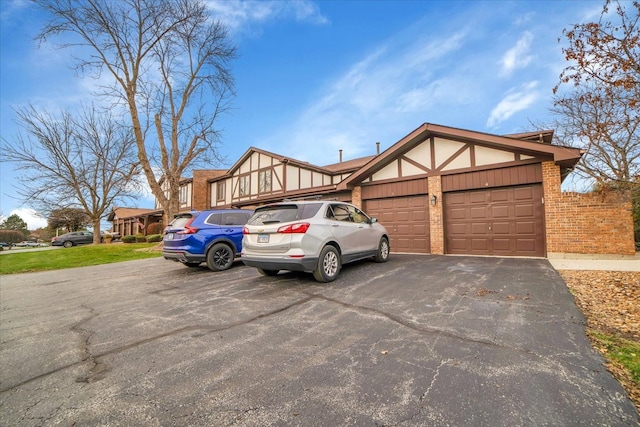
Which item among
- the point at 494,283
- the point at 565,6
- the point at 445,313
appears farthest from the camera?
the point at 565,6

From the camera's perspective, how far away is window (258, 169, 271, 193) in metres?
18.9

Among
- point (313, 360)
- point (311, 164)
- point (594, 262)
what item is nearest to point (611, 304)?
point (594, 262)

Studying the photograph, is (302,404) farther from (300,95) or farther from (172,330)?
(300,95)

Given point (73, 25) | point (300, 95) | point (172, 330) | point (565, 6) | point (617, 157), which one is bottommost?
point (172, 330)

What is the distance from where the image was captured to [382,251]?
769 centimetres

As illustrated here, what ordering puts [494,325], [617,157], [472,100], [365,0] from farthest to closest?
[617,157] < [472,100] < [365,0] < [494,325]

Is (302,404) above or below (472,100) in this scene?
below

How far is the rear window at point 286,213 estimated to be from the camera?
5.30m

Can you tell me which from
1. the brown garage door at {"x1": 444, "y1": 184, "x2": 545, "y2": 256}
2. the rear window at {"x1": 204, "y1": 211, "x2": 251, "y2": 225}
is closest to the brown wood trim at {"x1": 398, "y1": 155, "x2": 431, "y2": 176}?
the brown garage door at {"x1": 444, "y1": 184, "x2": 545, "y2": 256}

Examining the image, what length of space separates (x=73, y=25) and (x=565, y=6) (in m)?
23.0

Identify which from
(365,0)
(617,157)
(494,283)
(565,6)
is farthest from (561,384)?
(617,157)

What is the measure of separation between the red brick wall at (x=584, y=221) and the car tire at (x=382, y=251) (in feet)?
16.0

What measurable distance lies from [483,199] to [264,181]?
555 inches

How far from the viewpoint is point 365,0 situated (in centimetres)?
1014
